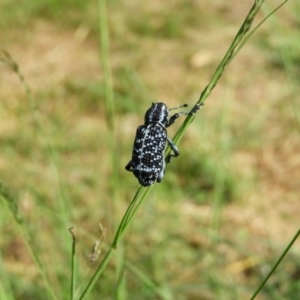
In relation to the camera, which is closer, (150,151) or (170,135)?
(150,151)

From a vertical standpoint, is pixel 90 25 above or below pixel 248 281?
above

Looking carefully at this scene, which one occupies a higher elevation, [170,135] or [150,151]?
[170,135]

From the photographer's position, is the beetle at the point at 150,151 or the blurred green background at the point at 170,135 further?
the blurred green background at the point at 170,135

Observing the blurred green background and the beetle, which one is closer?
the beetle

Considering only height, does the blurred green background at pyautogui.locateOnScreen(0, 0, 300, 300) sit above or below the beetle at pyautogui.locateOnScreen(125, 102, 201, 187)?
above

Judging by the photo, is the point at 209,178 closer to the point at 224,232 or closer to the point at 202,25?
the point at 224,232

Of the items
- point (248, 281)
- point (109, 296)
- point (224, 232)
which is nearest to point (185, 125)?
point (109, 296)

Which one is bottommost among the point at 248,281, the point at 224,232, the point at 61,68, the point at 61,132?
the point at 248,281

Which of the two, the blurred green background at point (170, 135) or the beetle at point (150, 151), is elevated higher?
the blurred green background at point (170, 135)
